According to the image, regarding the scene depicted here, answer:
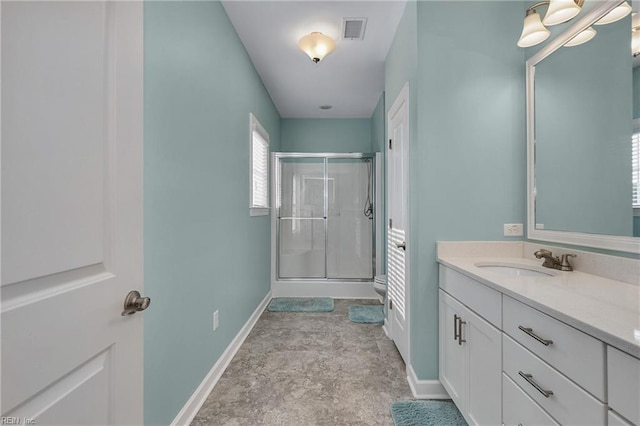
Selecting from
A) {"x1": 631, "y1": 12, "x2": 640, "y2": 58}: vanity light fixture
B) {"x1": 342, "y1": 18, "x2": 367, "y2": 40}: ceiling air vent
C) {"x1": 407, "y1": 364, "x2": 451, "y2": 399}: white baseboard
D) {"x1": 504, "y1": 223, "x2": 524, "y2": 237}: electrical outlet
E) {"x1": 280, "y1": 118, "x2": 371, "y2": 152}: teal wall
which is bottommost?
{"x1": 407, "y1": 364, "x2": 451, "y2": 399}: white baseboard

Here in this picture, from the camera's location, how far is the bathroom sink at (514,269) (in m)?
1.54

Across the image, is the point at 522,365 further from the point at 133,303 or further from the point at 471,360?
the point at 133,303

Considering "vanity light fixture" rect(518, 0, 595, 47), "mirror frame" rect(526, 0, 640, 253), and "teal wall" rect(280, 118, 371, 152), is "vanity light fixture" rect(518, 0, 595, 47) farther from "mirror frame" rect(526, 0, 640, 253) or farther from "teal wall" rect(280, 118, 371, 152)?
"teal wall" rect(280, 118, 371, 152)

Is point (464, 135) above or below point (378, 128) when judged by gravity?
below

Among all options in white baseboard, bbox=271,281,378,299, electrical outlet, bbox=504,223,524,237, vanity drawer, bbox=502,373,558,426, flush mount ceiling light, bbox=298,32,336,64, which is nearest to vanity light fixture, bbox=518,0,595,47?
electrical outlet, bbox=504,223,524,237

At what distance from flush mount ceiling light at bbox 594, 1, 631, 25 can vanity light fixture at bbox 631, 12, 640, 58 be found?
1.8 inches

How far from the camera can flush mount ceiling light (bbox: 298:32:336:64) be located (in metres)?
2.33

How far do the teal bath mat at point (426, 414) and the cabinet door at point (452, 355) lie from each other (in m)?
0.10

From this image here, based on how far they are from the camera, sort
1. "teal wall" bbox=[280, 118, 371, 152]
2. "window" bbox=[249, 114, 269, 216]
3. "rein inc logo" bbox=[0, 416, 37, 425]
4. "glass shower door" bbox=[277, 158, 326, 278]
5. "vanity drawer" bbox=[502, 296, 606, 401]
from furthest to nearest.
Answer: "teal wall" bbox=[280, 118, 371, 152] → "glass shower door" bbox=[277, 158, 326, 278] → "window" bbox=[249, 114, 269, 216] → "vanity drawer" bbox=[502, 296, 606, 401] → "rein inc logo" bbox=[0, 416, 37, 425]

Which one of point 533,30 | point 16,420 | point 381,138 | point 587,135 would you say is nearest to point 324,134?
point 381,138

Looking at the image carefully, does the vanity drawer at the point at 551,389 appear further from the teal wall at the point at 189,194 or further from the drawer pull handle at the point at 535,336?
the teal wall at the point at 189,194

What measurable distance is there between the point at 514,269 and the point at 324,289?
8.73ft

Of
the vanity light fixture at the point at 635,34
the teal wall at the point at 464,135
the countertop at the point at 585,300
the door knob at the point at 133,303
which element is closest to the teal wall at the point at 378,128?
the teal wall at the point at 464,135

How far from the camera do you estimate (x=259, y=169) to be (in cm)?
339
